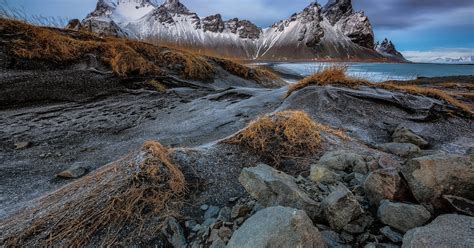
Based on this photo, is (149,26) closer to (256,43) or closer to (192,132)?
(256,43)

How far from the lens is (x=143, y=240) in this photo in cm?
202

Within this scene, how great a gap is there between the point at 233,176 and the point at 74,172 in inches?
81.4

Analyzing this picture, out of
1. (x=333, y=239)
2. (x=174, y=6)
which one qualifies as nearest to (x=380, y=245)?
(x=333, y=239)

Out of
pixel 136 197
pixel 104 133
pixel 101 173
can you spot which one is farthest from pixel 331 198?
pixel 104 133

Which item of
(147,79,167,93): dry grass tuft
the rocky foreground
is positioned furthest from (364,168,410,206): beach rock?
(147,79,167,93): dry grass tuft

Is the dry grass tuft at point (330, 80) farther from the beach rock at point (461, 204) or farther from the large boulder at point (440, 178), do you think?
the beach rock at point (461, 204)

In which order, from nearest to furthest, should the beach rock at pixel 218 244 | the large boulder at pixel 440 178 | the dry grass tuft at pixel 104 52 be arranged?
the large boulder at pixel 440 178
the beach rock at pixel 218 244
the dry grass tuft at pixel 104 52

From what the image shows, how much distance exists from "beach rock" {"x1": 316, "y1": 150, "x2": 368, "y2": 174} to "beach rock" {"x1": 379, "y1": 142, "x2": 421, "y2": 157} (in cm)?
98

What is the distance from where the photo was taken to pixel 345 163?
2695mm

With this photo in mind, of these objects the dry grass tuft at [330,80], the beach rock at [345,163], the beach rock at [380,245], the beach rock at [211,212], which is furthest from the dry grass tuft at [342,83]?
the beach rock at [380,245]

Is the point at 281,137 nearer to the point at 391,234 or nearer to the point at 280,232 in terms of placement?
the point at 391,234

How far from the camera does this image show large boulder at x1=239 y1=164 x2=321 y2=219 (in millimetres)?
1870

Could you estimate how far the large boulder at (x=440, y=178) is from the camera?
1.62 m

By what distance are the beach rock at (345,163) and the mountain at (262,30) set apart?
4983 inches
